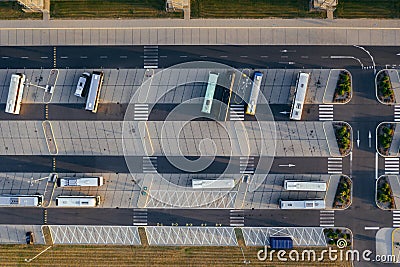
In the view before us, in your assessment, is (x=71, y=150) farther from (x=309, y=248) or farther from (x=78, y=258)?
(x=309, y=248)

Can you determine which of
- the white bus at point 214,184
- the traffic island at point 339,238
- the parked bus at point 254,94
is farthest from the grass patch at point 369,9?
the traffic island at point 339,238

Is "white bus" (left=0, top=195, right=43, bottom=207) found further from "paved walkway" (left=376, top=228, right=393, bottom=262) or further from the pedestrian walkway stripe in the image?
"paved walkway" (left=376, top=228, right=393, bottom=262)

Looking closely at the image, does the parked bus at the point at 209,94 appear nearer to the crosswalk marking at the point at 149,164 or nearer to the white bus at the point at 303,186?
the crosswalk marking at the point at 149,164

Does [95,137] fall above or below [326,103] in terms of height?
below

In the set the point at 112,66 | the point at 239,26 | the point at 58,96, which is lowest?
the point at 58,96

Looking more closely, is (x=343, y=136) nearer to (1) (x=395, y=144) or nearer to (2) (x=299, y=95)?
(1) (x=395, y=144)

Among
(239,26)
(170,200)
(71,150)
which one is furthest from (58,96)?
(239,26)
